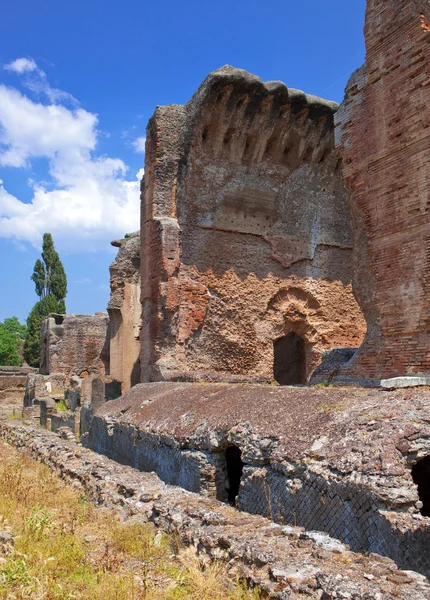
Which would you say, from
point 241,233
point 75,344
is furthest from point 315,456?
point 75,344

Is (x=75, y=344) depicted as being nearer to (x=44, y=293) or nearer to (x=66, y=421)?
(x=66, y=421)

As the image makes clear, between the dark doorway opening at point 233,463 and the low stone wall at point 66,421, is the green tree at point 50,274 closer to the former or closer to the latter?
the low stone wall at point 66,421

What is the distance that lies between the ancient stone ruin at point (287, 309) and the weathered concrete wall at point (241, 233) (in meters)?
0.04

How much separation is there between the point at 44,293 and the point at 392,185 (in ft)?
123

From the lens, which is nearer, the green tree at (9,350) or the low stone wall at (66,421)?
the low stone wall at (66,421)

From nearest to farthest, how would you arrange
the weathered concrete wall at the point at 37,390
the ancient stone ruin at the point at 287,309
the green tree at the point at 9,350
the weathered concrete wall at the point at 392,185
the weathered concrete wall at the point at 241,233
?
the ancient stone ruin at the point at 287,309, the weathered concrete wall at the point at 392,185, the weathered concrete wall at the point at 241,233, the weathered concrete wall at the point at 37,390, the green tree at the point at 9,350

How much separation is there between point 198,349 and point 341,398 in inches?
281

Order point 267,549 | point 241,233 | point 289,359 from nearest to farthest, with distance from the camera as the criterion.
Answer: point 267,549, point 241,233, point 289,359

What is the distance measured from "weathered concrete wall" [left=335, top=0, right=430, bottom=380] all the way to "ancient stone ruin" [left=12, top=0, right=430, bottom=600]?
0.07ft

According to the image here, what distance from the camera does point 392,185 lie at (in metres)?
7.23

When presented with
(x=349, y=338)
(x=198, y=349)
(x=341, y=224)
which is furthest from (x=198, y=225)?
(x=349, y=338)

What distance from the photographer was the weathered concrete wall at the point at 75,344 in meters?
25.6

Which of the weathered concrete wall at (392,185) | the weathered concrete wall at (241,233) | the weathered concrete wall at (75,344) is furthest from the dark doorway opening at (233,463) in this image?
the weathered concrete wall at (75,344)

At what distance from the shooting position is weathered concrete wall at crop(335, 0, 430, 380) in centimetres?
680
